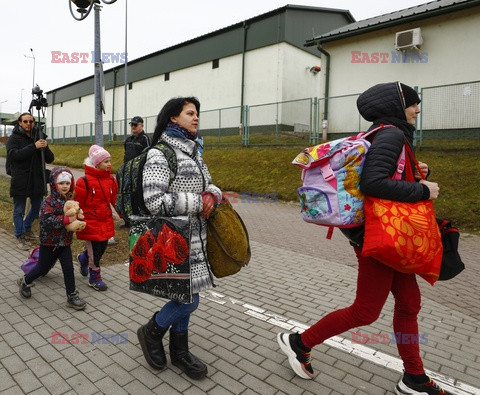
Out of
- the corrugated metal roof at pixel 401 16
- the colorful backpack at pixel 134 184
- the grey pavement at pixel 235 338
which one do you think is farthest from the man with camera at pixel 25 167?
the corrugated metal roof at pixel 401 16

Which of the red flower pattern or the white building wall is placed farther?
the white building wall

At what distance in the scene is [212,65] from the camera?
24250 mm

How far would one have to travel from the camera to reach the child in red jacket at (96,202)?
13.9 feet

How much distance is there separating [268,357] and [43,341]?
183 centimetres

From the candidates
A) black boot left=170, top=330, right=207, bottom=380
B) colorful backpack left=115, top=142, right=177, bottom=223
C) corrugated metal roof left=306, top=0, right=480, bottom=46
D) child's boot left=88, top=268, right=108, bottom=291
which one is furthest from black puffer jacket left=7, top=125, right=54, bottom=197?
corrugated metal roof left=306, top=0, right=480, bottom=46

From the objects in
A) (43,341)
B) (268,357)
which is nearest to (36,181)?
(43,341)

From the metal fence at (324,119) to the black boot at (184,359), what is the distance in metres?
10.9

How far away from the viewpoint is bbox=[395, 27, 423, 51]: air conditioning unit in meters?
13.8

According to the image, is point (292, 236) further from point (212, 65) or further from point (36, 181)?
point (212, 65)

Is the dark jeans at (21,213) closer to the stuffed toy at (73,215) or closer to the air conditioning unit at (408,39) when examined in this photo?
the stuffed toy at (73,215)

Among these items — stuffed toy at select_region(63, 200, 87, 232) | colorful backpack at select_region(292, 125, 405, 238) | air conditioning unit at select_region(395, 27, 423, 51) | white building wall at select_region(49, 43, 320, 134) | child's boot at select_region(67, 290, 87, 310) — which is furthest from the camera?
white building wall at select_region(49, 43, 320, 134)

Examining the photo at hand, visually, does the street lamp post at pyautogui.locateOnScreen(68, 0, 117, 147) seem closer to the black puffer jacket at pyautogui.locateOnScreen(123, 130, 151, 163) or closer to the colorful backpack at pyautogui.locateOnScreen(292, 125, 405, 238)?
the black puffer jacket at pyautogui.locateOnScreen(123, 130, 151, 163)

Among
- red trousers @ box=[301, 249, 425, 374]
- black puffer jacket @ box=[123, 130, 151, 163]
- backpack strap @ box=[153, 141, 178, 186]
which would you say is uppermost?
black puffer jacket @ box=[123, 130, 151, 163]

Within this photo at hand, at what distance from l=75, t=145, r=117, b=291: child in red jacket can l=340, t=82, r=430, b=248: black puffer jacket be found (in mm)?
2803
